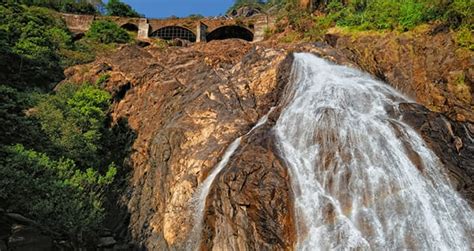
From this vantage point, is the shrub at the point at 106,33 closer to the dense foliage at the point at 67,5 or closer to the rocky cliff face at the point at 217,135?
the dense foliage at the point at 67,5

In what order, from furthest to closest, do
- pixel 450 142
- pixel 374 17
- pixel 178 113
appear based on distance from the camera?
pixel 374 17 → pixel 178 113 → pixel 450 142

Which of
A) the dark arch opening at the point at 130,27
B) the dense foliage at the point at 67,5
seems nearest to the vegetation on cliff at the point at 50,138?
the dark arch opening at the point at 130,27

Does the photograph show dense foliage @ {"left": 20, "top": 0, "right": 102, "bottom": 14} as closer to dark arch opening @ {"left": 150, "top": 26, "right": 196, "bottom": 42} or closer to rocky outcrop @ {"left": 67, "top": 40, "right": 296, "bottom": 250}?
dark arch opening @ {"left": 150, "top": 26, "right": 196, "bottom": 42}

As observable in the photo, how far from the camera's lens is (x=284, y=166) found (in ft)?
46.0

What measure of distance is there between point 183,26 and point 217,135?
30482 millimetres

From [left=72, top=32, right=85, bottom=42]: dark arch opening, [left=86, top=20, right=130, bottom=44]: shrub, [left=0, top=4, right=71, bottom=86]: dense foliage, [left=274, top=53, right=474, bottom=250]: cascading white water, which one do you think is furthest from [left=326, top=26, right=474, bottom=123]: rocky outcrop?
[left=72, top=32, right=85, bottom=42]: dark arch opening

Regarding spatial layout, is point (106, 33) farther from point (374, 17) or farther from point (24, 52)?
point (374, 17)

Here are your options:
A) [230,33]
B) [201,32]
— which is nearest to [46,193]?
[201,32]

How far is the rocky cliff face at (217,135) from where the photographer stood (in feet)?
42.7

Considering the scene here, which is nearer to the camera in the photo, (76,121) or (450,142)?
(450,142)

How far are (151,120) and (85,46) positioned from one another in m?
20.9

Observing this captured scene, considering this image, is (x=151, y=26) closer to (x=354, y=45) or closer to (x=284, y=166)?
(x=354, y=45)

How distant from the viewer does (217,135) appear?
56.9ft

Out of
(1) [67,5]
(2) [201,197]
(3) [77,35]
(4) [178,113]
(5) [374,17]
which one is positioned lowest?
(2) [201,197]
